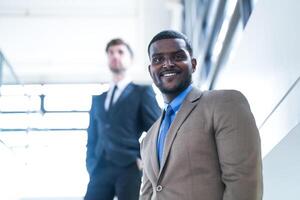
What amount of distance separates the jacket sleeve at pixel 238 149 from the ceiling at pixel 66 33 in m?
4.41

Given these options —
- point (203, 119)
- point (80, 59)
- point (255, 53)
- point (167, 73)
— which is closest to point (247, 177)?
point (203, 119)

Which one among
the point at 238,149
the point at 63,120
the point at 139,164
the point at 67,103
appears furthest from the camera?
the point at 67,103

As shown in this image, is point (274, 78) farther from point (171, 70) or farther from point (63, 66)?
point (63, 66)

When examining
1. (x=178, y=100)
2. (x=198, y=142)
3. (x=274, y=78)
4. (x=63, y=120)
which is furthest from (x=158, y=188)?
(x=63, y=120)

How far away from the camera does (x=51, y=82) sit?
6812 mm

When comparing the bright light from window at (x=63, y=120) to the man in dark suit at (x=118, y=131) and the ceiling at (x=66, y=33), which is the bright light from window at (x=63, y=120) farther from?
the man in dark suit at (x=118, y=131)

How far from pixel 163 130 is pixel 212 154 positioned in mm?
205

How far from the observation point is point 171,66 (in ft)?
4.17

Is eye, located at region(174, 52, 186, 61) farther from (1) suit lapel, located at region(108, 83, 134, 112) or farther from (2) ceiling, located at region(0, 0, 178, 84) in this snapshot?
(2) ceiling, located at region(0, 0, 178, 84)

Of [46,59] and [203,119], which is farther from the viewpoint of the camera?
[46,59]

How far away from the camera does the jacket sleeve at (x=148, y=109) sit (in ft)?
6.49

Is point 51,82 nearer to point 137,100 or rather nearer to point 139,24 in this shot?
point 139,24

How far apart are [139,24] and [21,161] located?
2.39 m

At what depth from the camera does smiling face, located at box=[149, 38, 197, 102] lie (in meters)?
1.28
